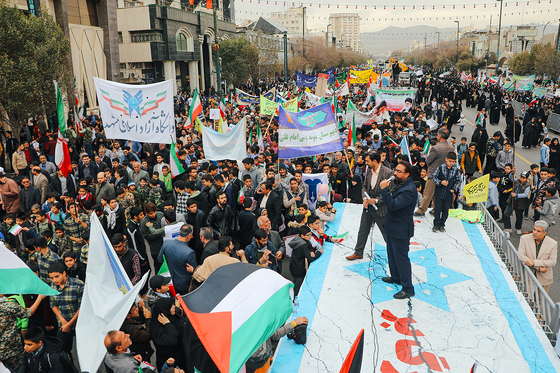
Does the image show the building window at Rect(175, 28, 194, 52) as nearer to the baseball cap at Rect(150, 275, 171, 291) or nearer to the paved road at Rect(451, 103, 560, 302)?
the paved road at Rect(451, 103, 560, 302)

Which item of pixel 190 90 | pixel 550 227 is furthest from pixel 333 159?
pixel 190 90

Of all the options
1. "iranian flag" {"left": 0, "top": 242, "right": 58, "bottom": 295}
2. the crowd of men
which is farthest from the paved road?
"iranian flag" {"left": 0, "top": 242, "right": 58, "bottom": 295}

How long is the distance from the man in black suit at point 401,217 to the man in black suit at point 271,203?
2.67 m

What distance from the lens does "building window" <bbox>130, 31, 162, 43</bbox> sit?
3656 centimetres

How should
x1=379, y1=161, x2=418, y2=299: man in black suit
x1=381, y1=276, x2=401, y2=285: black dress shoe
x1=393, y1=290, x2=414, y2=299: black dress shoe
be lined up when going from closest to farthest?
x1=379, y1=161, x2=418, y2=299: man in black suit → x1=393, y1=290, x2=414, y2=299: black dress shoe → x1=381, y1=276, x2=401, y2=285: black dress shoe

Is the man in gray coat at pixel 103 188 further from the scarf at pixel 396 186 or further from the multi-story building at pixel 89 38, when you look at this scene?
the multi-story building at pixel 89 38

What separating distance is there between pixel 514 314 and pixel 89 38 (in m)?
27.5

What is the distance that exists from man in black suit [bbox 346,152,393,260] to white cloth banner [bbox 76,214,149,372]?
317cm

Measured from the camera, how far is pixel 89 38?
25.7 meters

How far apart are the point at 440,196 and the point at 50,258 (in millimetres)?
6091

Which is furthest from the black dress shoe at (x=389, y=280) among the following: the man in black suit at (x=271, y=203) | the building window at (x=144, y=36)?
the building window at (x=144, y=36)

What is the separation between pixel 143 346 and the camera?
14.5ft

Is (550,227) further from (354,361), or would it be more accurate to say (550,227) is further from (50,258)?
(50,258)

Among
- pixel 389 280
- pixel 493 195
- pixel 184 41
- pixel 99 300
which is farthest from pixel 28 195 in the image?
pixel 184 41
